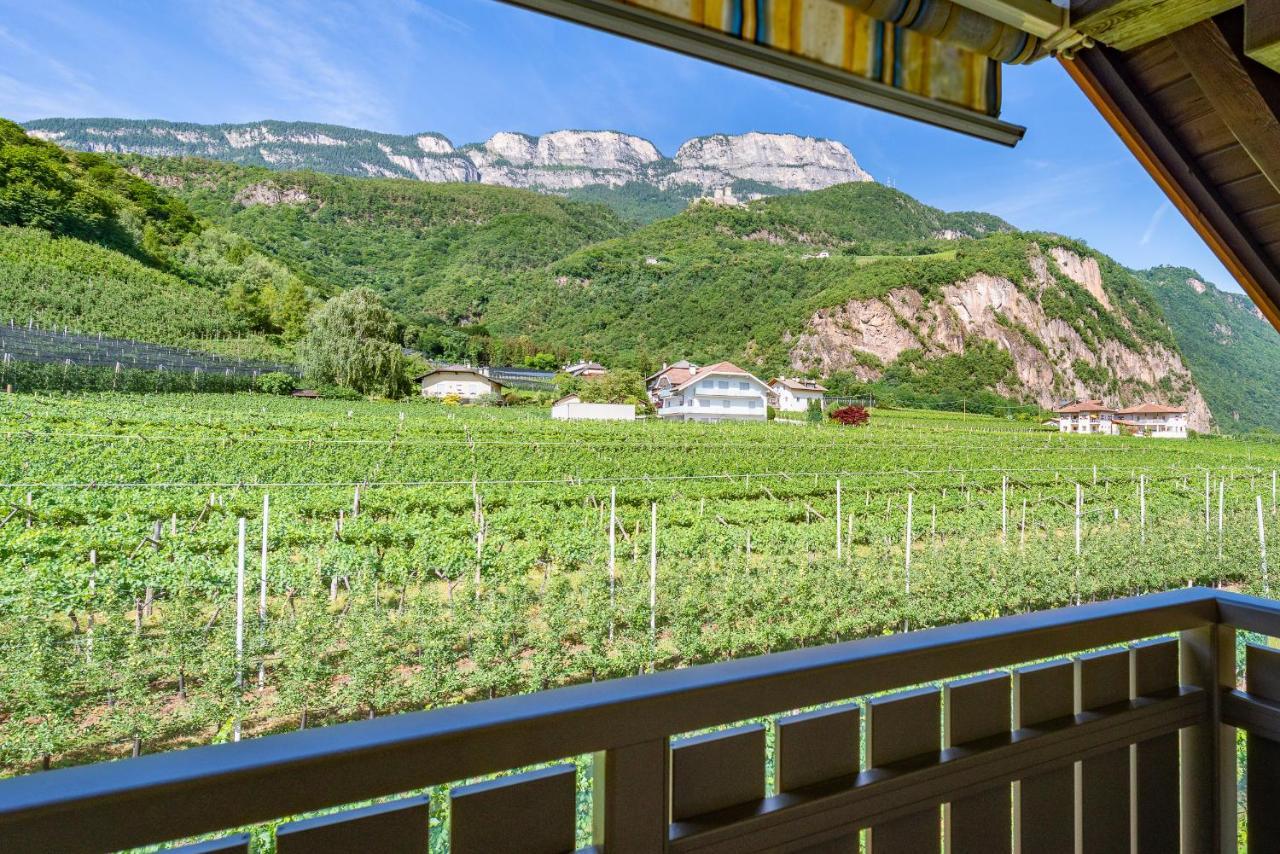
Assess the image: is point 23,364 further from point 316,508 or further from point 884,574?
point 884,574

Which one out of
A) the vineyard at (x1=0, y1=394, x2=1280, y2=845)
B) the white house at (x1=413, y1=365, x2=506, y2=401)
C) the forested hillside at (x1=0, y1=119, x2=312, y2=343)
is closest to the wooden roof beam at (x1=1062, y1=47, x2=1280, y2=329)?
the vineyard at (x1=0, y1=394, x2=1280, y2=845)

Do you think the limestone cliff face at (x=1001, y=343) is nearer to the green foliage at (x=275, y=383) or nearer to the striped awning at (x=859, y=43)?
the green foliage at (x=275, y=383)

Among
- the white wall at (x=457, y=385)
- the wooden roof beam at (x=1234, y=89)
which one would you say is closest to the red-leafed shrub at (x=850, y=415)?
the white wall at (x=457, y=385)

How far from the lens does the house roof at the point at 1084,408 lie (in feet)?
35.8

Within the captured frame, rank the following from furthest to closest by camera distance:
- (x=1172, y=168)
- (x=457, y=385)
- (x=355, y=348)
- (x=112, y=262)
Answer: (x=457, y=385)
(x=355, y=348)
(x=112, y=262)
(x=1172, y=168)

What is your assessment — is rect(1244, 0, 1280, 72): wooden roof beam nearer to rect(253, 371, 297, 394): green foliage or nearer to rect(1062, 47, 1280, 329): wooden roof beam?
rect(1062, 47, 1280, 329): wooden roof beam

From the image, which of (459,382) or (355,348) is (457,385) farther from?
(355,348)

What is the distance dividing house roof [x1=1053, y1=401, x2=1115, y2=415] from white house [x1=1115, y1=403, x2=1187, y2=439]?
0.34 meters

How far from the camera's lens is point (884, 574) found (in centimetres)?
464

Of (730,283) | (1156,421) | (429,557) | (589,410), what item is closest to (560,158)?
(730,283)

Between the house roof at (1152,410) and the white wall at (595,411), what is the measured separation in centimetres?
948

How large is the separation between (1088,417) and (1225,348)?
2437 millimetres

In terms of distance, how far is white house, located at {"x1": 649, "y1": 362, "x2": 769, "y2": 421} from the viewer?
29.2 feet

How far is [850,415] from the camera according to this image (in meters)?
9.73
